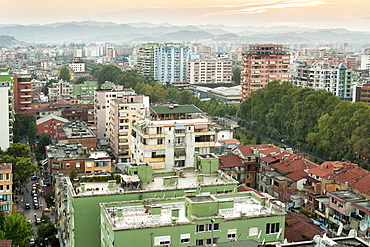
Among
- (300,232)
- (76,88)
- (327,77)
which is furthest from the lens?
(76,88)

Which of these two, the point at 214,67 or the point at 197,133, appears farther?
the point at 214,67

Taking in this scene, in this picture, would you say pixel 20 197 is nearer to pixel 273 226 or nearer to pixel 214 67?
pixel 273 226

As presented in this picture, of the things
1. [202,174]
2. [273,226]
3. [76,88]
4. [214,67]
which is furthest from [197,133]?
[214,67]

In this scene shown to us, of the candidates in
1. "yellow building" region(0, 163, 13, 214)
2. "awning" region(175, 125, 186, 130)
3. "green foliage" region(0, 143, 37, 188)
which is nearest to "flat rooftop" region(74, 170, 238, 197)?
"awning" region(175, 125, 186, 130)

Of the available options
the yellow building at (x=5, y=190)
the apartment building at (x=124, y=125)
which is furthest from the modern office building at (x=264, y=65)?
the yellow building at (x=5, y=190)

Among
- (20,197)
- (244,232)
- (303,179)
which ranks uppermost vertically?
(244,232)

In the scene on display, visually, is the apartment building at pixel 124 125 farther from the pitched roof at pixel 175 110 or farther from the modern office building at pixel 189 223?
the modern office building at pixel 189 223
